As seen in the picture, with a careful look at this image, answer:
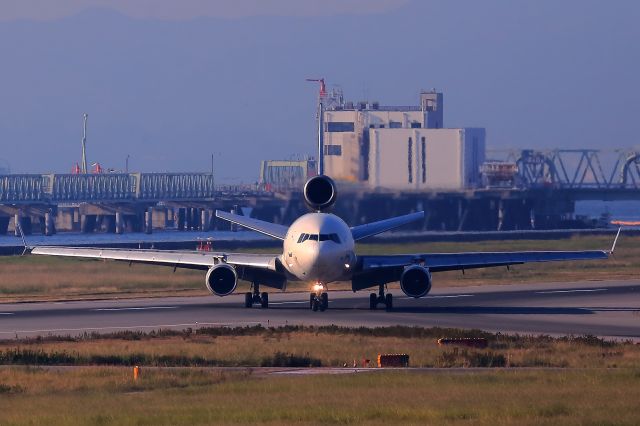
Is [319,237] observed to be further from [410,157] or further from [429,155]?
[429,155]

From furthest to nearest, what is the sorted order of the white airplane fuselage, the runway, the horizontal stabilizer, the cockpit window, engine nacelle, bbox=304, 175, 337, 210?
the horizontal stabilizer
engine nacelle, bbox=304, 175, 337, 210
the cockpit window
the white airplane fuselage
the runway

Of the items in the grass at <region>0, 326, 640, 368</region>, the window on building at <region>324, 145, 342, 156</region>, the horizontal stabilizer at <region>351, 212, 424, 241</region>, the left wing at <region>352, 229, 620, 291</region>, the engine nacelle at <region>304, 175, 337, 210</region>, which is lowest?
the grass at <region>0, 326, 640, 368</region>

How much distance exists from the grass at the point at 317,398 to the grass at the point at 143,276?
112 ft

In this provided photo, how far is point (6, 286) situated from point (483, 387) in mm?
45160

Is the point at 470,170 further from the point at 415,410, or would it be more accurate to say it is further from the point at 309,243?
the point at 415,410

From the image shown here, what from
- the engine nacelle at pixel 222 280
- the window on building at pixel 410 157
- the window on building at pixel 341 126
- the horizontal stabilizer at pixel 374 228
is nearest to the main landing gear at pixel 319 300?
the horizontal stabilizer at pixel 374 228

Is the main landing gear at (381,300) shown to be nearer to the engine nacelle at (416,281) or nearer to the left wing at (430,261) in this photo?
the left wing at (430,261)

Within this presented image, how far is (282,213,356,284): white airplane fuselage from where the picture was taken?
171ft

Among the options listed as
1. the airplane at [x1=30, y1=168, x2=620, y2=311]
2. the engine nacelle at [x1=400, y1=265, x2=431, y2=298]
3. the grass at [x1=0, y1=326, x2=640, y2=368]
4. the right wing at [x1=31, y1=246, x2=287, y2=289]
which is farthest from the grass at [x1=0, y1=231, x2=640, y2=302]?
the grass at [x1=0, y1=326, x2=640, y2=368]

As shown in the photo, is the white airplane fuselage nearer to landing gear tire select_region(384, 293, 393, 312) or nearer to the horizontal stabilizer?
landing gear tire select_region(384, 293, 393, 312)

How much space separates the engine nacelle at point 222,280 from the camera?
5484cm

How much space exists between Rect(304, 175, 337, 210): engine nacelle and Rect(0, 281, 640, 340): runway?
176 inches

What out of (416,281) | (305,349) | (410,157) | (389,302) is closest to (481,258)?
(416,281)

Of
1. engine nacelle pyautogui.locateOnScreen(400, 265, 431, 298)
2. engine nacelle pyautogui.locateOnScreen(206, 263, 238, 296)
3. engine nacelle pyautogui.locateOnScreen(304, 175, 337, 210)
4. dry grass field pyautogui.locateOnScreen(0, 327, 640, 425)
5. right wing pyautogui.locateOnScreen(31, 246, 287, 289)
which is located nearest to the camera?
dry grass field pyautogui.locateOnScreen(0, 327, 640, 425)
